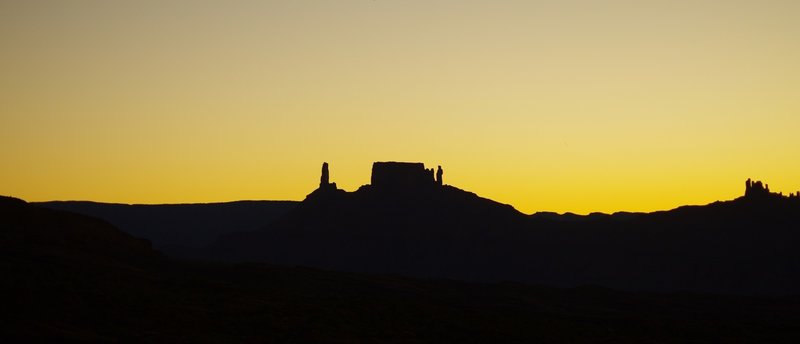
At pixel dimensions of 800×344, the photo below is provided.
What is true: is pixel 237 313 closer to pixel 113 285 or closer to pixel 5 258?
pixel 113 285

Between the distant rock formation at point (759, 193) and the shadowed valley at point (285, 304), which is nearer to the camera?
the shadowed valley at point (285, 304)

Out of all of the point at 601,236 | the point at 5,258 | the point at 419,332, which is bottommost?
the point at 419,332

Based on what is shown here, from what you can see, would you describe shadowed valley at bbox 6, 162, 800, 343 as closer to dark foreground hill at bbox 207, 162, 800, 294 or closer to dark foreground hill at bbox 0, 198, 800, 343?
Result: dark foreground hill at bbox 0, 198, 800, 343

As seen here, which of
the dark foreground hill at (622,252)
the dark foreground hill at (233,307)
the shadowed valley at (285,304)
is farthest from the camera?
the dark foreground hill at (622,252)

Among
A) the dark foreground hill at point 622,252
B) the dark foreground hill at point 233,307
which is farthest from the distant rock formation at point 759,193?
the dark foreground hill at point 233,307

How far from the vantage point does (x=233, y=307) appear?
200ft

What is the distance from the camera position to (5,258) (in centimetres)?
6159

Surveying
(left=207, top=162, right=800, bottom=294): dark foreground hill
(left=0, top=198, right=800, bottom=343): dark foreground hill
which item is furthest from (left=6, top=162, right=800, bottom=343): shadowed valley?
(left=207, top=162, right=800, bottom=294): dark foreground hill

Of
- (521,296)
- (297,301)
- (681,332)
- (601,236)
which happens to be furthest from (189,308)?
(601,236)

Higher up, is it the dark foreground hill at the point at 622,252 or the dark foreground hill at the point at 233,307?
the dark foreground hill at the point at 622,252

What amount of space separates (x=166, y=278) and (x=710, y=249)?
122413 mm

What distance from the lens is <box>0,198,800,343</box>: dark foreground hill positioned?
5316cm

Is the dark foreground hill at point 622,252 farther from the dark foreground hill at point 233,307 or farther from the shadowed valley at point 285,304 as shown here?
the dark foreground hill at point 233,307

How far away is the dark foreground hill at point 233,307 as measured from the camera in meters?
53.2
